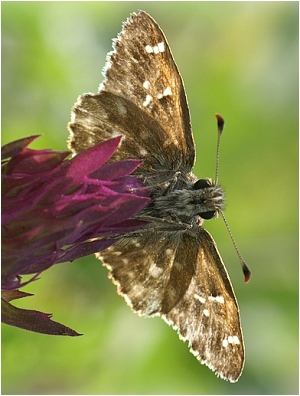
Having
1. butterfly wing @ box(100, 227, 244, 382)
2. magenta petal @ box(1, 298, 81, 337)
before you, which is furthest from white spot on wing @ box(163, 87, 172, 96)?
magenta petal @ box(1, 298, 81, 337)

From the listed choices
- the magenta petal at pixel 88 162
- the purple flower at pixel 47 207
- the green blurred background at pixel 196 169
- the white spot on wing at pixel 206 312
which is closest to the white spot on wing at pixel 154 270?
the white spot on wing at pixel 206 312

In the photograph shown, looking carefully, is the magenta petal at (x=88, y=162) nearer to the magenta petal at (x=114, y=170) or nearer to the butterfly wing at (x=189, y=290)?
the magenta petal at (x=114, y=170)

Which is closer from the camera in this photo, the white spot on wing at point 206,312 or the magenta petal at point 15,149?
the magenta petal at point 15,149

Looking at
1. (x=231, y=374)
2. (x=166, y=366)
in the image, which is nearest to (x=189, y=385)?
(x=166, y=366)

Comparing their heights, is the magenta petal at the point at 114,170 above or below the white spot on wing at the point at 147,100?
below

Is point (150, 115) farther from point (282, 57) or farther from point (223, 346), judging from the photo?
point (282, 57)

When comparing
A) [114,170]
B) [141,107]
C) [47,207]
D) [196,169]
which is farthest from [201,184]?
[196,169]
